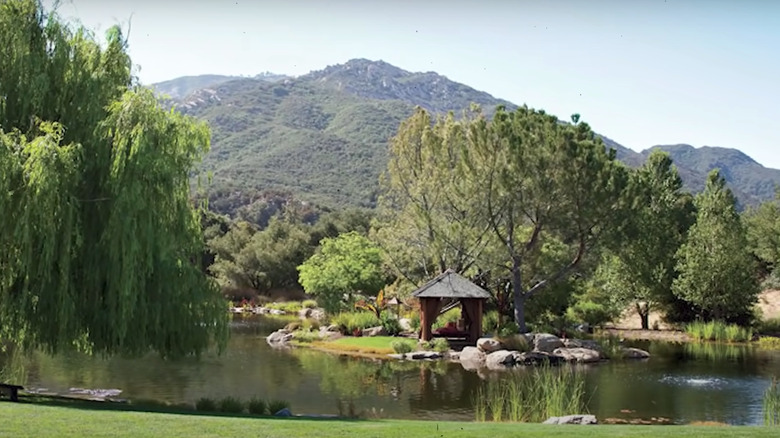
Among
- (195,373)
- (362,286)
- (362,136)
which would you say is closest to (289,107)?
(362,136)

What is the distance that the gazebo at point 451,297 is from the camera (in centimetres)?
2658

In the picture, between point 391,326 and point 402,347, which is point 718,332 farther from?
point 402,347


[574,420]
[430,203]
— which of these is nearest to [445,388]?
[574,420]

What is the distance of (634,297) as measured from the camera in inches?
1410

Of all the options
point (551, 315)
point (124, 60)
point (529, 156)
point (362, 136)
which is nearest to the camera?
point (124, 60)

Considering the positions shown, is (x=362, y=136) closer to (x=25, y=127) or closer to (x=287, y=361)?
(x=287, y=361)

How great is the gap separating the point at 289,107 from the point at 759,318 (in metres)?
154

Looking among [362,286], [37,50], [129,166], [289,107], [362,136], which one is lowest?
[362,286]

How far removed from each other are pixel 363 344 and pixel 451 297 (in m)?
3.79

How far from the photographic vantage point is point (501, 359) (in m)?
23.6

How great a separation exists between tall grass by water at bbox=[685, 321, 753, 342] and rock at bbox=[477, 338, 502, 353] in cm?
1250

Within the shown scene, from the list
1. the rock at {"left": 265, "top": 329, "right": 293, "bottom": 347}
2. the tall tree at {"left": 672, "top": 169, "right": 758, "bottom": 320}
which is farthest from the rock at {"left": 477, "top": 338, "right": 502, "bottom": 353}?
the tall tree at {"left": 672, "top": 169, "right": 758, "bottom": 320}

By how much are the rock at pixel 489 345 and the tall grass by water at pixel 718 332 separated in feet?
41.0

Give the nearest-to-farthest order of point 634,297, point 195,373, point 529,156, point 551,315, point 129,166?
point 129,166
point 195,373
point 529,156
point 551,315
point 634,297
